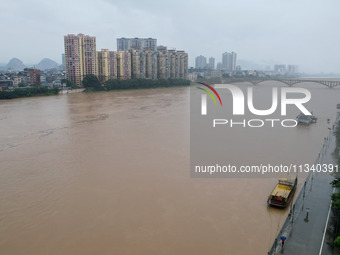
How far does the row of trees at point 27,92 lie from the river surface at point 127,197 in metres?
6.64

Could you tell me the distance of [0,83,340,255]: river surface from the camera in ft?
8.15

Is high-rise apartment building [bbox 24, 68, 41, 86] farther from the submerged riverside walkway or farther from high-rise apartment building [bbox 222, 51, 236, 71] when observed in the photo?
high-rise apartment building [bbox 222, 51, 236, 71]

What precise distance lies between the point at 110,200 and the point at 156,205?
52 cm

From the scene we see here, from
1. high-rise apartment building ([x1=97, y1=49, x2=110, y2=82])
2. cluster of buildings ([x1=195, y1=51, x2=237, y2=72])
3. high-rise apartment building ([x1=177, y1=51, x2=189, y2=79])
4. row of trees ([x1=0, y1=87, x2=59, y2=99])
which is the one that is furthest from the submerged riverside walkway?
cluster of buildings ([x1=195, y1=51, x2=237, y2=72])

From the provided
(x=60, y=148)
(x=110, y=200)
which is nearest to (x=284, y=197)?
(x=110, y=200)

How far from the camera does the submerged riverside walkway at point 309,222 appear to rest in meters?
2.16

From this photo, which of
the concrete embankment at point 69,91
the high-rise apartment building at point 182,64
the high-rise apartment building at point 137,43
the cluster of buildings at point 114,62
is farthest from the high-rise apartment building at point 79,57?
the high-rise apartment building at point 137,43

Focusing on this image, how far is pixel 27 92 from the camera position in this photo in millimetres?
12352

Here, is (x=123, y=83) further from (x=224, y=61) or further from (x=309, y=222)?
(x=224, y=61)

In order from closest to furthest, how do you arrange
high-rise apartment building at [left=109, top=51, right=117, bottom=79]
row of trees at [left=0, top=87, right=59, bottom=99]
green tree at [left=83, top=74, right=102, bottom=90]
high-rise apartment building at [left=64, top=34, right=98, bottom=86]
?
row of trees at [left=0, top=87, right=59, bottom=99] → green tree at [left=83, top=74, right=102, bottom=90] → high-rise apartment building at [left=64, top=34, right=98, bottom=86] → high-rise apartment building at [left=109, top=51, right=117, bottom=79]

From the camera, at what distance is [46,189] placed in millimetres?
3447

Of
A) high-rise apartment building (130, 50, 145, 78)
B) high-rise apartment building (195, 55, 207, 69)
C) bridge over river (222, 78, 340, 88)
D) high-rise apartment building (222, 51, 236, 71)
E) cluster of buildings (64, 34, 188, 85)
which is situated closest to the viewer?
cluster of buildings (64, 34, 188, 85)

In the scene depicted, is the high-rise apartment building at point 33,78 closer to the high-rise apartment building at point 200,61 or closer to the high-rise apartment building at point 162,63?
the high-rise apartment building at point 162,63

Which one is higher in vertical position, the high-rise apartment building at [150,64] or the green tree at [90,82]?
the high-rise apartment building at [150,64]
